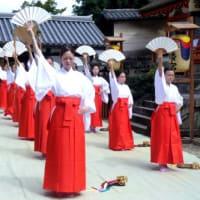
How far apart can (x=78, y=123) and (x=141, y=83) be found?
8.58m

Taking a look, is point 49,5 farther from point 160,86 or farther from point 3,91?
point 160,86

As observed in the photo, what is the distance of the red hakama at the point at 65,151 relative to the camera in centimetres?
462

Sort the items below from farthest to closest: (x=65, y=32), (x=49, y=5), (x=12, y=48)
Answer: (x=49, y=5) < (x=65, y=32) < (x=12, y=48)

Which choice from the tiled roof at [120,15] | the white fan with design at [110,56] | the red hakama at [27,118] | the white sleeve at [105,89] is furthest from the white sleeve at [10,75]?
the tiled roof at [120,15]

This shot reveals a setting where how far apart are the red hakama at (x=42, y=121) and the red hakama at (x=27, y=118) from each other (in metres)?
1.42

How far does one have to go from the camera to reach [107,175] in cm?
588

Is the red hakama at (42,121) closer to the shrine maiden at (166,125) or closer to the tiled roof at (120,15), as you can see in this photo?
the shrine maiden at (166,125)

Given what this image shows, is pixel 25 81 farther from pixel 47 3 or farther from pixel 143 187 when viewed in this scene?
pixel 47 3

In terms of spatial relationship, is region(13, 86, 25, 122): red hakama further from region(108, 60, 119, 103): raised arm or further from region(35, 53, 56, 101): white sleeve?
region(35, 53, 56, 101): white sleeve

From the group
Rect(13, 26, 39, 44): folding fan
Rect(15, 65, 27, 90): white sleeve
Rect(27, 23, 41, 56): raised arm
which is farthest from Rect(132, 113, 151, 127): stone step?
Rect(27, 23, 41, 56): raised arm

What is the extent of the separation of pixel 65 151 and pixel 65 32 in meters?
11.0

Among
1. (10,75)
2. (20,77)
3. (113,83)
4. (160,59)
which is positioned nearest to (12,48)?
(20,77)

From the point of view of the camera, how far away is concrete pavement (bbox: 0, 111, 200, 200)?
4918 mm

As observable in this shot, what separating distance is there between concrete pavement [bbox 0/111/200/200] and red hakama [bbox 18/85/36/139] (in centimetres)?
26
